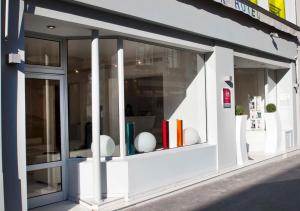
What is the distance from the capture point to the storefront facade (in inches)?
222

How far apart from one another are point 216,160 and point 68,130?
4052mm

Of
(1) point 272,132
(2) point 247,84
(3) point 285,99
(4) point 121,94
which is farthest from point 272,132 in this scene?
(4) point 121,94

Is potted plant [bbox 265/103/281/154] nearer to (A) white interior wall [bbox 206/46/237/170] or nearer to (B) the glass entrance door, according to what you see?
(A) white interior wall [bbox 206/46/237/170]

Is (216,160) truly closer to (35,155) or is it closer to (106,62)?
(106,62)

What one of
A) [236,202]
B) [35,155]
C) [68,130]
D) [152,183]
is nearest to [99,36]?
[68,130]

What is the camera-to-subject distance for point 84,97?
7586 millimetres

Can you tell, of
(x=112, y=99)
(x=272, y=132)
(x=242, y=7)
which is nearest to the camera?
(x=112, y=99)

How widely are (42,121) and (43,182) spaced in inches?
43.8

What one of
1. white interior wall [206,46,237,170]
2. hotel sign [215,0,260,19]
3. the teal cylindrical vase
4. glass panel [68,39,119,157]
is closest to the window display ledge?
the teal cylindrical vase

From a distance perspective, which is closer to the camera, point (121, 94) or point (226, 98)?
point (121, 94)

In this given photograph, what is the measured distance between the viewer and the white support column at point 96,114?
675 centimetres

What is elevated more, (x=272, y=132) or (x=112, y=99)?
(x=112, y=99)

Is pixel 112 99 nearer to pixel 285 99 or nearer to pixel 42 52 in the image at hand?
pixel 42 52

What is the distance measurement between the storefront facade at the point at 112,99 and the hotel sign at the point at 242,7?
0.81ft
